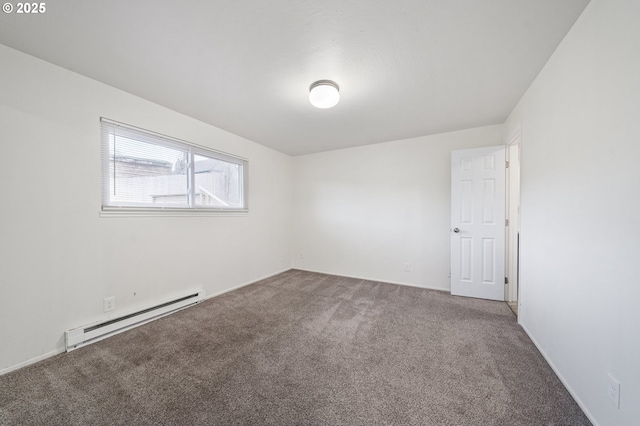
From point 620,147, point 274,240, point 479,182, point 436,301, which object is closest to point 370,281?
point 436,301

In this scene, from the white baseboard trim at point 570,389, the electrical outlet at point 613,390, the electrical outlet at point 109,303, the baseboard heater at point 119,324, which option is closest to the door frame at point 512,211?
the white baseboard trim at point 570,389

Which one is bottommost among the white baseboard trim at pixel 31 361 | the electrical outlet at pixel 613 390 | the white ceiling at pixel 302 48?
the white baseboard trim at pixel 31 361

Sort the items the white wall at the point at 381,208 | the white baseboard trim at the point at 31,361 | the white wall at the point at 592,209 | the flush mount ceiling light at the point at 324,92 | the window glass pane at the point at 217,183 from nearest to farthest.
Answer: the white wall at the point at 592,209 < the white baseboard trim at the point at 31,361 < the flush mount ceiling light at the point at 324,92 < the window glass pane at the point at 217,183 < the white wall at the point at 381,208

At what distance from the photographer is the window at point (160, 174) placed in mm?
2209

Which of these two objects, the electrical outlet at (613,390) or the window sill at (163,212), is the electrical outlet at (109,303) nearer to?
the window sill at (163,212)

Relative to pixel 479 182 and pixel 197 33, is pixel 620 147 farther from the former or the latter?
pixel 197 33

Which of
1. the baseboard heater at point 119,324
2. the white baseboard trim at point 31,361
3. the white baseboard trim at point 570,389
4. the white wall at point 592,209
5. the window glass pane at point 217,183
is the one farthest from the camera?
the window glass pane at point 217,183

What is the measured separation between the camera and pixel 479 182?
10.1 ft

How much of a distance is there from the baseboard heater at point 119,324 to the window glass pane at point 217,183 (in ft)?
4.10

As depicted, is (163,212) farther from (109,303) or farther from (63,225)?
(109,303)

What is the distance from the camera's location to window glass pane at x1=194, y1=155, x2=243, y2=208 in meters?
3.05

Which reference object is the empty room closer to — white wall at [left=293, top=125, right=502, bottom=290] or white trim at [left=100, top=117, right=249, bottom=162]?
white trim at [left=100, top=117, right=249, bottom=162]

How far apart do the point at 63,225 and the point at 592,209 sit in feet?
12.4

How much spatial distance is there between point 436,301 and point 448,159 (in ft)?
6.80
